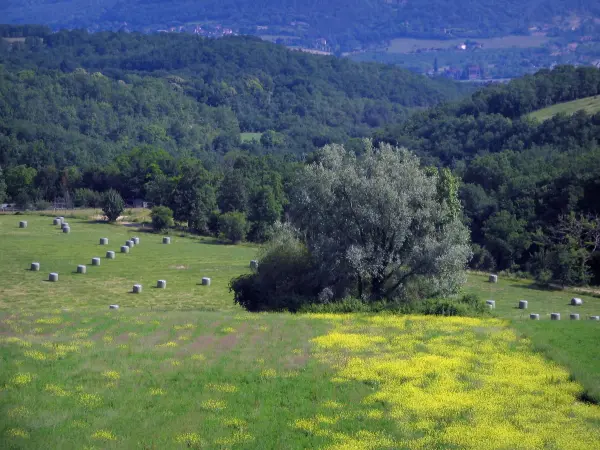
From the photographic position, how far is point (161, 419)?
1916cm

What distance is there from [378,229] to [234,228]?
1397 inches

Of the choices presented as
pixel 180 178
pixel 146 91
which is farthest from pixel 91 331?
pixel 146 91

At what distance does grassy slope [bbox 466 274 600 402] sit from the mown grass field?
43 centimetres

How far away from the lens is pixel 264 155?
5089 inches

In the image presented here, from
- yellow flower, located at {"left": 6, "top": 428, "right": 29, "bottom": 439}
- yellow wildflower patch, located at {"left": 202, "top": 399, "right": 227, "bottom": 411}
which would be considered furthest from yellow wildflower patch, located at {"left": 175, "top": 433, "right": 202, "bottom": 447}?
yellow flower, located at {"left": 6, "top": 428, "right": 29, "bottom": 439}

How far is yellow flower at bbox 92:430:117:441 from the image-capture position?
58.5ft

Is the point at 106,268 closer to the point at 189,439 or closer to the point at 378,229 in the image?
the point at 378,229

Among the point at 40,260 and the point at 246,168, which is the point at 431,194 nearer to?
the point at 40,260

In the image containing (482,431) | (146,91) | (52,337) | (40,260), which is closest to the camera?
(482,431)

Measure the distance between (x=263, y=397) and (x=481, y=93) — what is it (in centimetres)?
13473

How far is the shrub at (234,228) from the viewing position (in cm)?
7038

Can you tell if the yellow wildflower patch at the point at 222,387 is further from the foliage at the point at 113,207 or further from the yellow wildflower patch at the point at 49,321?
the foliage at the point at 113,207

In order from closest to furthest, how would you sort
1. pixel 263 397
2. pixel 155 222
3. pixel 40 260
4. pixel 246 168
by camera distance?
1. pixel 263 397
2. pixel 40 260
3. pixel 155 222
4. pixel 246 168

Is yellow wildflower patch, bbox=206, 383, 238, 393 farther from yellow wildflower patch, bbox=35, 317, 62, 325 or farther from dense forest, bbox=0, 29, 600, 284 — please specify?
dense forest, bbox=0, 29, 600, 284
